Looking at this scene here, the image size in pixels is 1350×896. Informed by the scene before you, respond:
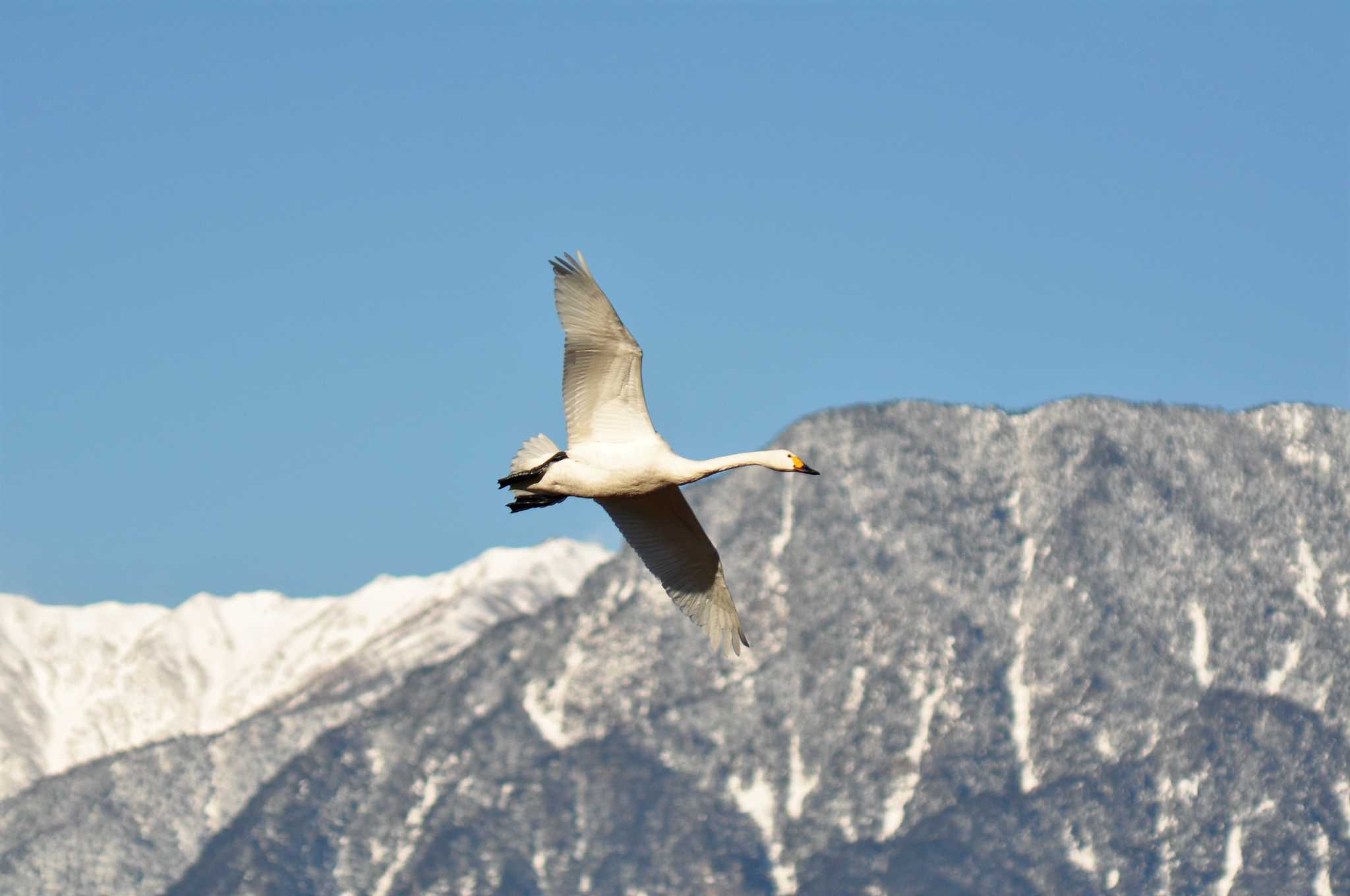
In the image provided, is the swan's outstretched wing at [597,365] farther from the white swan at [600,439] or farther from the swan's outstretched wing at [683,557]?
the swan's outstretched wing at [683,557]

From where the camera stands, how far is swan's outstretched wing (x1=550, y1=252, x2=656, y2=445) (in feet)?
161

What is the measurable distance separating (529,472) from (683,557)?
5799 millimetres

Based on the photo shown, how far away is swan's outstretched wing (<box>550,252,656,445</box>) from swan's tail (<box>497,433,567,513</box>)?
917 millimetres

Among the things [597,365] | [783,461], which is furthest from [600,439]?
[783,461]

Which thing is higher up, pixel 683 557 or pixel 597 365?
pixel 597 365

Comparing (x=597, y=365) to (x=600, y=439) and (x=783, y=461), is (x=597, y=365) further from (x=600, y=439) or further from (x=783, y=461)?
(x=783, y=461)

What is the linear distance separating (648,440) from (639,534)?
384cm

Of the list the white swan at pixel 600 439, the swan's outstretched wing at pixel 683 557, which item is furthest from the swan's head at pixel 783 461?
the swan's outstretched wing at pixel 683 557

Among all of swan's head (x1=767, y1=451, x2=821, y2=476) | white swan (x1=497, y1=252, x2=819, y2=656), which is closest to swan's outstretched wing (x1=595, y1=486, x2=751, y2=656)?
white swan (x1=497, y1=252, x2=819, y2=656)

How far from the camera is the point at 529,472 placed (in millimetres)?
48594

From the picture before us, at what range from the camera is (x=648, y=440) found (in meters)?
49.4

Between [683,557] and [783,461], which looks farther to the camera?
[683,557]

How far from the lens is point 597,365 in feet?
162

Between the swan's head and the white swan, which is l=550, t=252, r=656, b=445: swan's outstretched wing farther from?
the swan's head
